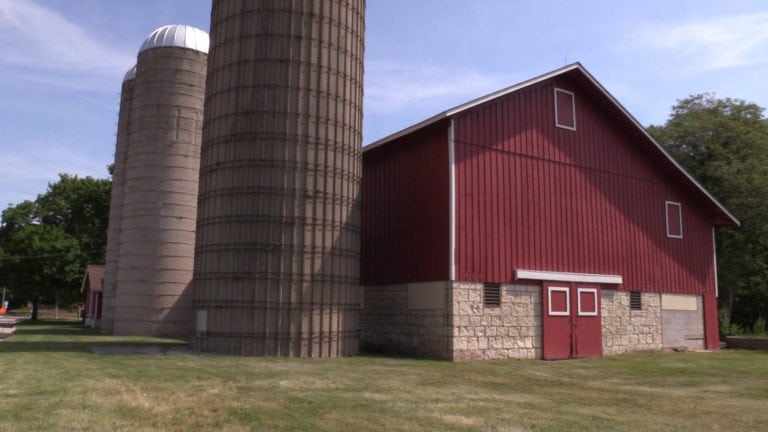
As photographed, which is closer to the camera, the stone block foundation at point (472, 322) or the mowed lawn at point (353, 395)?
the mowed lawn at point (353, 395)

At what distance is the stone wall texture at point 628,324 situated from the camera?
22.2m

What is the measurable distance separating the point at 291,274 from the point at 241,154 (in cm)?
385

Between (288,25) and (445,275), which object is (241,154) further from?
(445,275)

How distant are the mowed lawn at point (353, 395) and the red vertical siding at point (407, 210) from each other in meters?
3.86

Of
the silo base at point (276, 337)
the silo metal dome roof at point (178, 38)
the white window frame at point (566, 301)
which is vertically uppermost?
the silo metal dome roof at point (178, 38)

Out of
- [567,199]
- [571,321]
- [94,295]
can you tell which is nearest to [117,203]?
[94,295]

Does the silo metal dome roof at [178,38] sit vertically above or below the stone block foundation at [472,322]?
above

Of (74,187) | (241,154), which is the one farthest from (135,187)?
(74,187)

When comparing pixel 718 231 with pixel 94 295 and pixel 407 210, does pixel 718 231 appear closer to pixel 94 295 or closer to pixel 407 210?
pixel 407 210

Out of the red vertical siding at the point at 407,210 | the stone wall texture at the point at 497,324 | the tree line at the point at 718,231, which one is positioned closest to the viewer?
the stone wall texture at the point at 497,324

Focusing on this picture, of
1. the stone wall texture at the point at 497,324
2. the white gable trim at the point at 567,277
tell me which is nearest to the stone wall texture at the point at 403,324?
the stone wall texture at the point at 497,324

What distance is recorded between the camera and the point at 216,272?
18.0 m

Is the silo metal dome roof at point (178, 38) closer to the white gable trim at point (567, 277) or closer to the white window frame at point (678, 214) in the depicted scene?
the white gable trim at point (567, 277)

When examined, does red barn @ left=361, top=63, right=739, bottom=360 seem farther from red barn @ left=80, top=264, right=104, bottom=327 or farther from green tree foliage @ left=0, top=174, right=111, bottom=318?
green tree foliage @ left=0, top=174, right=111, bottom=318
